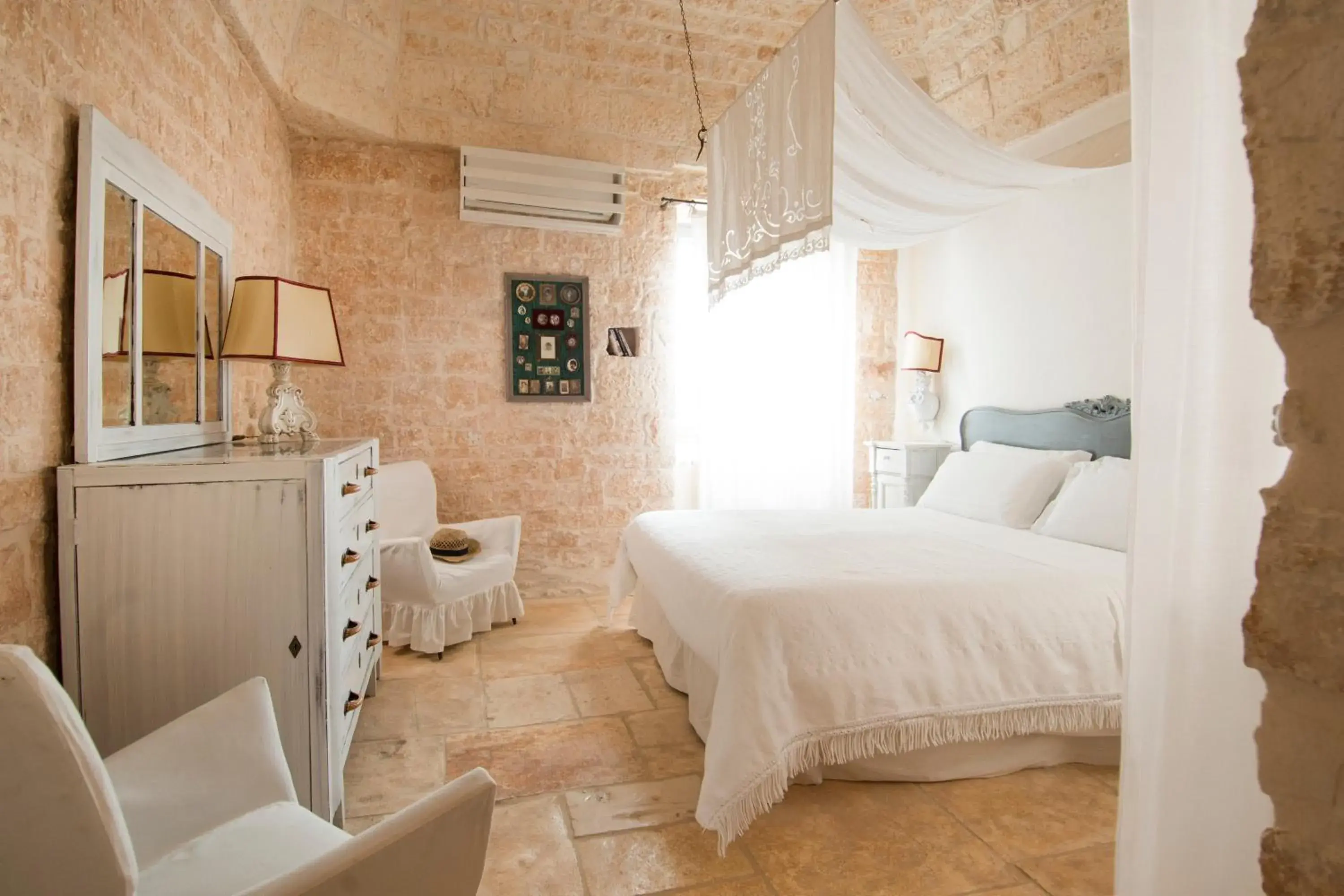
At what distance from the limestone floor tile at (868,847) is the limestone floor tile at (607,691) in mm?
843

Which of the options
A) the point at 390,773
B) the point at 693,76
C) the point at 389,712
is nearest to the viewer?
the point at 390,773

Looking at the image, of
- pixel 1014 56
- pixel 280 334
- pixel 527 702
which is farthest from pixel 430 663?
pixel 1014 56

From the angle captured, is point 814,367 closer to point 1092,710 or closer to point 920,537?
point 920,537

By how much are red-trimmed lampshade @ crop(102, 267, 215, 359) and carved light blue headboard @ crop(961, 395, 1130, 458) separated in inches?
153

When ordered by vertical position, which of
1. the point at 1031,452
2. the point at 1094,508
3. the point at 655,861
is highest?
the point at 1031,452

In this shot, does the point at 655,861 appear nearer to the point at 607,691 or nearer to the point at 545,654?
the point at 607,691

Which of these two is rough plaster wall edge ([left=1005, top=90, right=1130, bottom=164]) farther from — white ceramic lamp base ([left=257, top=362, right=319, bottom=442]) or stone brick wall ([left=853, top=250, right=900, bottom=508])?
white ceramic lamp base ([left=257, top=362, right=319, bottom=442])

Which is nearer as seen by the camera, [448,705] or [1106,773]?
[1106,773]

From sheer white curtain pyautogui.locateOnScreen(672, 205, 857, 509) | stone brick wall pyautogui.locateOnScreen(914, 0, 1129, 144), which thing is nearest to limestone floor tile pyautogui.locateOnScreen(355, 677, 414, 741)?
sheer white curtain pyautogui.locateOnScreen(672, 205, 857, 509)

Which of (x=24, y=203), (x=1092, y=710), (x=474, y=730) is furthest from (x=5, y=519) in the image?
(x=1092, y=710)

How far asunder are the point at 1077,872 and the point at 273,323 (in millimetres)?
2935

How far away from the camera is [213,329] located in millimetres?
2568

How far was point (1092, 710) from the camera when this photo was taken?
2227 mm

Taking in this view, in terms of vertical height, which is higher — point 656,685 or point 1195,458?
point 1195,458
